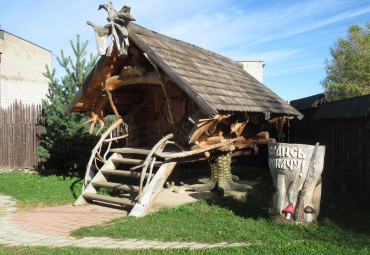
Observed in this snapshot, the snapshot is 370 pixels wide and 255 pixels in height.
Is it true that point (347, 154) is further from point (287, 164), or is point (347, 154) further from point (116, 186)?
point (116, 186)

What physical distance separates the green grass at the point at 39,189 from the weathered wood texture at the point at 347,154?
20.9 feet

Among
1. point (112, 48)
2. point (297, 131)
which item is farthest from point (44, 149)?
point (297, 131)

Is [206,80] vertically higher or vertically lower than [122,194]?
higher

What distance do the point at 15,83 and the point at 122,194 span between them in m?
19.3

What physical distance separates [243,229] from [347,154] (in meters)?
3.95

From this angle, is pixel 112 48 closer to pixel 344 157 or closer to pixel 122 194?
pixel 122 194

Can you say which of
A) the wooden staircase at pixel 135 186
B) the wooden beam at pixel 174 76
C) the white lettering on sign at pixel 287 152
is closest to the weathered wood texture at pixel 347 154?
the white lettering on sign at pixel 287 152

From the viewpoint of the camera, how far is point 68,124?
36.0ft

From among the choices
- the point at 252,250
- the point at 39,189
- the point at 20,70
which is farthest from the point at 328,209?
the point at 20,70

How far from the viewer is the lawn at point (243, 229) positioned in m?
4.33

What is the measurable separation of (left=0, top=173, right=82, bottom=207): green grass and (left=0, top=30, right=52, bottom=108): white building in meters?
13.6

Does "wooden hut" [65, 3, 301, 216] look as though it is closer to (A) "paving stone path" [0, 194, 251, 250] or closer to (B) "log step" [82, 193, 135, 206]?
(B) "log step" [82, 193, 135, 206]

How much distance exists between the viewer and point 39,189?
30.6 feet

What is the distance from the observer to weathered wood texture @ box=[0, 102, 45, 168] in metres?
12.5
